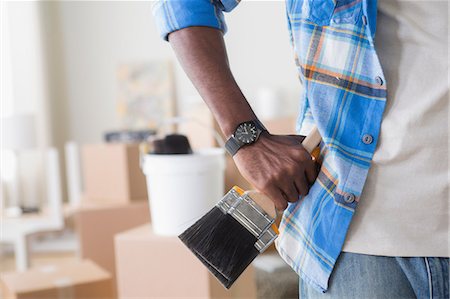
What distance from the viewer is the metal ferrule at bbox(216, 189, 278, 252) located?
81 cm

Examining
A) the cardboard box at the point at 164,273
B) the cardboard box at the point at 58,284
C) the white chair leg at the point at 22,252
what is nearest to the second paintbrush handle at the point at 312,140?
the cardboard box at the point at 164,273

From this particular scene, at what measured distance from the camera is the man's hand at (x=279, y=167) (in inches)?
30.3

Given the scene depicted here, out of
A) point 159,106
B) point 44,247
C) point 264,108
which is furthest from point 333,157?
point 44,247

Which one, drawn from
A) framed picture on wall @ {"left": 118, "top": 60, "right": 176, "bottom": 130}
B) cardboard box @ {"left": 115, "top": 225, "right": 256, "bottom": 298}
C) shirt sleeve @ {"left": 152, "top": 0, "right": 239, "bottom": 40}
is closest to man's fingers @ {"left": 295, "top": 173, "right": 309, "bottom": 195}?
shirt sleeve @ {"left": 152, "top": 0, "right": 239, "bottom": 40}

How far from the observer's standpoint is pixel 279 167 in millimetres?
772

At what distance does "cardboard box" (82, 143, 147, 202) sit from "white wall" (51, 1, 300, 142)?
167 centimetres

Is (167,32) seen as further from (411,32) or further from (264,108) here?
(264,108)

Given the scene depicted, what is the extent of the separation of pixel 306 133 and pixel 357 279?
0.66 feet

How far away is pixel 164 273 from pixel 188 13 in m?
1.10

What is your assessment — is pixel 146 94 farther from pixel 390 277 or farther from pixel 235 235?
pixel 390 277

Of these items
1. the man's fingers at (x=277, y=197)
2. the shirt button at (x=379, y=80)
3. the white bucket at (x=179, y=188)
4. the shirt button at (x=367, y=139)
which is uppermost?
the shirt button at (x=379, y=80)

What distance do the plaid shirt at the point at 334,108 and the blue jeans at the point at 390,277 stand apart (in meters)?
0.02

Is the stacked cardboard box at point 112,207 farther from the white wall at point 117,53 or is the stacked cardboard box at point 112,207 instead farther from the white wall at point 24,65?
the white wall at point 24,65

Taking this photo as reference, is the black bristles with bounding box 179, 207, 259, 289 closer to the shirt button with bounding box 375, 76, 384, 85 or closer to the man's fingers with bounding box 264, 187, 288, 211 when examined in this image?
the man's fingers with bounding box 264, 187, 288, 211
